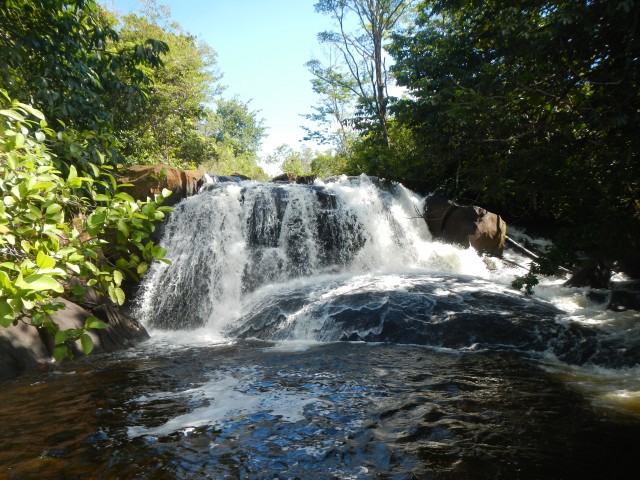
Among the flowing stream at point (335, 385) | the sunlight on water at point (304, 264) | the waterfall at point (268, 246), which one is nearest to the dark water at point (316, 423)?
the flowing stream at point (335, 385)

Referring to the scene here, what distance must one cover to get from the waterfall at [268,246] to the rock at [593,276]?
248 centimetres

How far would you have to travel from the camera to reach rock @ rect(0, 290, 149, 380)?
5.63 meters

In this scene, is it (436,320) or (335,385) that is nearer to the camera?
(335,385)

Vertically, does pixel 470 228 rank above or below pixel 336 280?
above

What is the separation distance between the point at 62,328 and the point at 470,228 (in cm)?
1129

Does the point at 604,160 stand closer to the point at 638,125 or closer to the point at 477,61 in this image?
the point at 638,125

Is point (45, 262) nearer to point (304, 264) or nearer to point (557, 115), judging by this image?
point (557, 115)

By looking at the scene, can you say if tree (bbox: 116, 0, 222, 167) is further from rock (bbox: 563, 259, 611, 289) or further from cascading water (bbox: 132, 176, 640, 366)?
rock (bbox: 563, 259, 611, 289)

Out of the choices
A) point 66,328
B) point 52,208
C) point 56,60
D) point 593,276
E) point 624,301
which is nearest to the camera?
point 52,208

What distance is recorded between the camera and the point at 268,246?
1203 centimetres

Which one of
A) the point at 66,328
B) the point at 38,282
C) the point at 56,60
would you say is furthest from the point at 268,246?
the point at 38,282

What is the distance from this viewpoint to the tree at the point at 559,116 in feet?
15.4

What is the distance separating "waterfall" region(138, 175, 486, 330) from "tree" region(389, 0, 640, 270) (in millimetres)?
4687

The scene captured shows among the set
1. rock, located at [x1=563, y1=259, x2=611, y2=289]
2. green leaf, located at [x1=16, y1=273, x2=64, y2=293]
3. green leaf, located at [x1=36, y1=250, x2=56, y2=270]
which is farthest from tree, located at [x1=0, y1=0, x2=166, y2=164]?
rock, located at [x1=563, y1=259, x2=611, y2=289]
